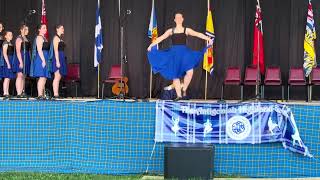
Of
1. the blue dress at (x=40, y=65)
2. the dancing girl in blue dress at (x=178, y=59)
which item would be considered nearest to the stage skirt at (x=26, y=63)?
the blue dress at (x=40, y=65)

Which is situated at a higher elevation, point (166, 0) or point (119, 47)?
point (166, 0)

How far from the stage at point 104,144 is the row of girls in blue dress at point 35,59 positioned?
2807 millimetres

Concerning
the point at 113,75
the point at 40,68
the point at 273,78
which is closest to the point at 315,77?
the point at 273,78

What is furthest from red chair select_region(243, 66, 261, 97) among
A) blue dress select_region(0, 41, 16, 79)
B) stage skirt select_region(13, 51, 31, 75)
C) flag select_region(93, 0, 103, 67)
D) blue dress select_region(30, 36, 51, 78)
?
blue dress select_region(0, 41, 16, 79)

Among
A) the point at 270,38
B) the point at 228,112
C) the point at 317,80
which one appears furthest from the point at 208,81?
the point at 228,112

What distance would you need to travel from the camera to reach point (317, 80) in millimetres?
13883

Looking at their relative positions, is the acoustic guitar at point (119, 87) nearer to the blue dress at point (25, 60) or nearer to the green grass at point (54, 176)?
the blue dress at point (25, 60)

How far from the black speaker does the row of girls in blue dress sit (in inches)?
173

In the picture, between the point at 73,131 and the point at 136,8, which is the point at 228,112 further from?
the point at 136,8

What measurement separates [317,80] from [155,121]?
24.4 ft

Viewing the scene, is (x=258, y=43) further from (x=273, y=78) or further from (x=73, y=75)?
(x=73, y=75)

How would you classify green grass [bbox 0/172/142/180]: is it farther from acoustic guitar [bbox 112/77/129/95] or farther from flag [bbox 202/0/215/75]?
flag [bbox 202/0/215/75]

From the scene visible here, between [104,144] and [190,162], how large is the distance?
1.40 m

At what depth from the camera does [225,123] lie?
7.59 metres
